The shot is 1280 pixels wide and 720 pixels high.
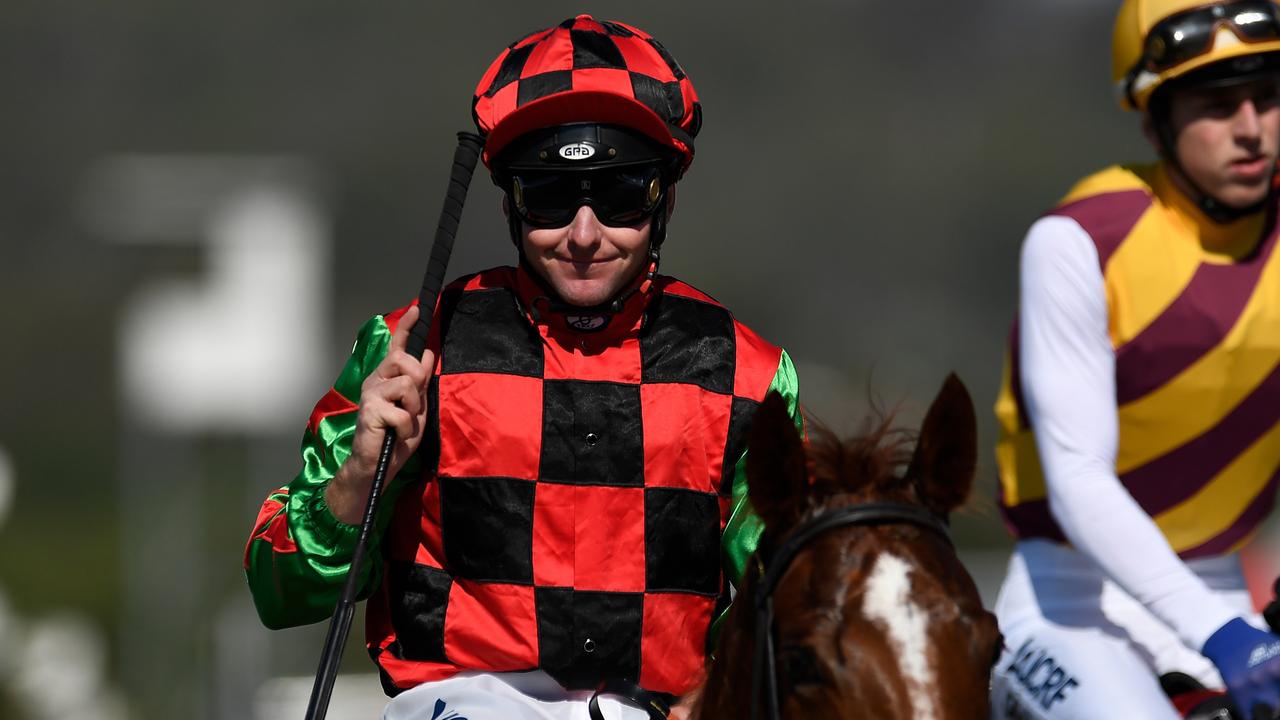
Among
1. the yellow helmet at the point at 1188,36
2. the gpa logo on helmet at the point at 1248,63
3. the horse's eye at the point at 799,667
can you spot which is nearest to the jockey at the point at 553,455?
the horse's eye at the point at 799,667

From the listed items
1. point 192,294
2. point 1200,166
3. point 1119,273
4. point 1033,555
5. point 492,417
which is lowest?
point 192,294

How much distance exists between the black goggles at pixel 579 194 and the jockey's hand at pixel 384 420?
314 mm

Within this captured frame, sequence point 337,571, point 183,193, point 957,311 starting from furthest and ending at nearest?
point 957,311 → point 183,193 → point 337,571

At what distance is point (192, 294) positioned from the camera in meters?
13.0

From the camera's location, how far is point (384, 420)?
2992mm

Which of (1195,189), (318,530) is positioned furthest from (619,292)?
(1195,189)

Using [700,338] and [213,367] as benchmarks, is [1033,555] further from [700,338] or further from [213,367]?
[213,367]

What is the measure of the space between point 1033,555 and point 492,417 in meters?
1.28

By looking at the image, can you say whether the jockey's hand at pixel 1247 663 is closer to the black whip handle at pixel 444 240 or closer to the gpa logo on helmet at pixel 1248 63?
the gpa logo on helmet at pixel 1248 63

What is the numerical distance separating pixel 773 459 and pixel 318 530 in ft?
3.19

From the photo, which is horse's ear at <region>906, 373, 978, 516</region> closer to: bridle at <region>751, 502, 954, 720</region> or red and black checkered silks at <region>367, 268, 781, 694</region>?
bridle at <region>751, 502, 954, 720</region>

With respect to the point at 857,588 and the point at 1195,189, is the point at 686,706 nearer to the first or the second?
the point at 857,588

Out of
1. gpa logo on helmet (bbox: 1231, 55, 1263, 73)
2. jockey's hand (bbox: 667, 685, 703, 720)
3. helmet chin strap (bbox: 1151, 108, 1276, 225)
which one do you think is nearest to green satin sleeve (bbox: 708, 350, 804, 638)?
jockey's hand (bbox: 667, 685, 703, 720)

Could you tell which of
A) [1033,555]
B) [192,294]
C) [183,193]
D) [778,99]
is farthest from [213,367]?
[778,99]
